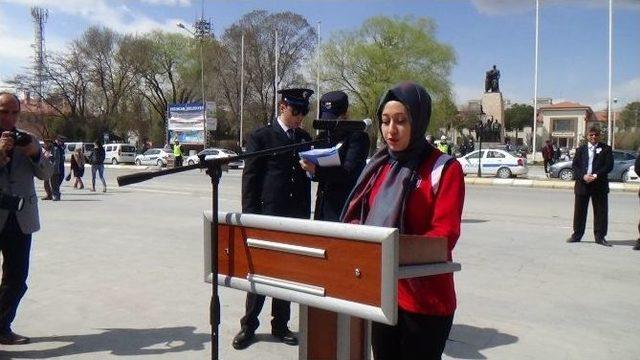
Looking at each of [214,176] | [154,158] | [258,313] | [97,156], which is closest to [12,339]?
[258,313]

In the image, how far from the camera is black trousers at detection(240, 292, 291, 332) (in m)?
4.03

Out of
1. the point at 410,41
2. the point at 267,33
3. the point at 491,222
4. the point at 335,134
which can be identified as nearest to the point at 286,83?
the point at 267,33

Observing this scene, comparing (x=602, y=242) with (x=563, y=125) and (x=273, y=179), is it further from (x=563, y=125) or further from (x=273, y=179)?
(x=563, y=125)

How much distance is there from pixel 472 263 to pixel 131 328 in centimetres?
424

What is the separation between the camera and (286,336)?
4.16 meters

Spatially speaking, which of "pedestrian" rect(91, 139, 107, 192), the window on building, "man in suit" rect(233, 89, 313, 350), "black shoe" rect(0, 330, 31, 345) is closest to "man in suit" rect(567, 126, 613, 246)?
"man in suit" rect(233, 89, 313, 350)

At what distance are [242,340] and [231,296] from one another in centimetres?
130

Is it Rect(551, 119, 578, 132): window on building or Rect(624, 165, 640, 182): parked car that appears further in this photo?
Rect(551, 119, 578, 132): window on building

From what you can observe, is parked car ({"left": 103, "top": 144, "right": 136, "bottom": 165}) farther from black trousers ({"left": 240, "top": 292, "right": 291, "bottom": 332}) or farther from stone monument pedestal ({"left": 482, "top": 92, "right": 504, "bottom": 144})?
black trousers ({"left": 240, "top": 292, "right": 291, "bottom": 332})

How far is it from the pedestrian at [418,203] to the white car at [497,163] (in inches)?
969

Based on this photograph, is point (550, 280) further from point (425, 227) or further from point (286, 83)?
point (286, 83)

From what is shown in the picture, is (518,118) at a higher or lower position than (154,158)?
higher

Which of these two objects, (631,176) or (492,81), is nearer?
(631,176)

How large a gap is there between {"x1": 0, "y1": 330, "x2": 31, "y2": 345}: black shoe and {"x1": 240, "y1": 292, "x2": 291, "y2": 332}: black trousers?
162 cm
